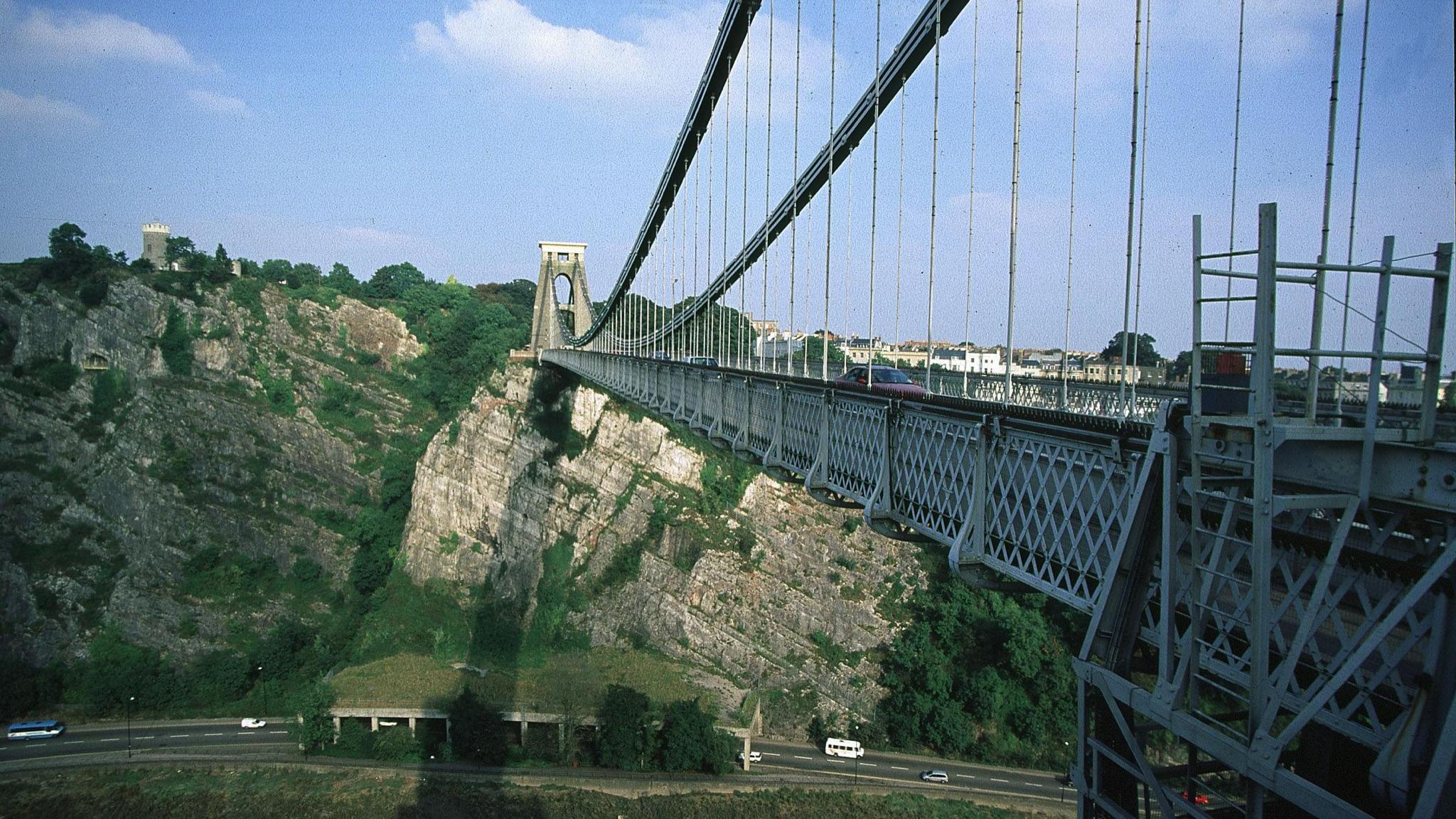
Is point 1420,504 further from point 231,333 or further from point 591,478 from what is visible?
point 231,333

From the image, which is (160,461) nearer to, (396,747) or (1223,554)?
(396,747)

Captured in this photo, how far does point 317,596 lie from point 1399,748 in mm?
38794

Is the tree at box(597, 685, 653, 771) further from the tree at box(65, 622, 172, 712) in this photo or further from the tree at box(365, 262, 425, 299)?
the tree at box(365, 262, 425, 299)

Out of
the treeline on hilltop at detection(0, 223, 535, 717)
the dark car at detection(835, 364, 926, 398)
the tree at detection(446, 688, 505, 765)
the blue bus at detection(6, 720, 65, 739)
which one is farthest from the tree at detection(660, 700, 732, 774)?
the blue bus at detection(6, 720, 65, 739)

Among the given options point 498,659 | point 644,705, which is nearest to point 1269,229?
point 644,705

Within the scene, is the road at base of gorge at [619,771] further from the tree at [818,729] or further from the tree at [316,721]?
the tree at [316,721]

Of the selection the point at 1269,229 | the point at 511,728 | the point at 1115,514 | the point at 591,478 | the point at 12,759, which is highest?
the point at 1269,229

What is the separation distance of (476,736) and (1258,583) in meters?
23.8

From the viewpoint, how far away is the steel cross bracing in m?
3.46

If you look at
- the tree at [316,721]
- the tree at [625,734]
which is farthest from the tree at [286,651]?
the tree at [625,734]

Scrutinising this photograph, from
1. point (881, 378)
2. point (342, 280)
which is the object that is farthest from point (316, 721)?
point (342, 280)

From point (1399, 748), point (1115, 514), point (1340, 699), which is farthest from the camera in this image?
point (1115, 514)

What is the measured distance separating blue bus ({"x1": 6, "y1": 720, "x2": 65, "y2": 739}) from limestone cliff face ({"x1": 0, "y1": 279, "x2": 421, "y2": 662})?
4.19 meters

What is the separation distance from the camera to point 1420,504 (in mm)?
3498
